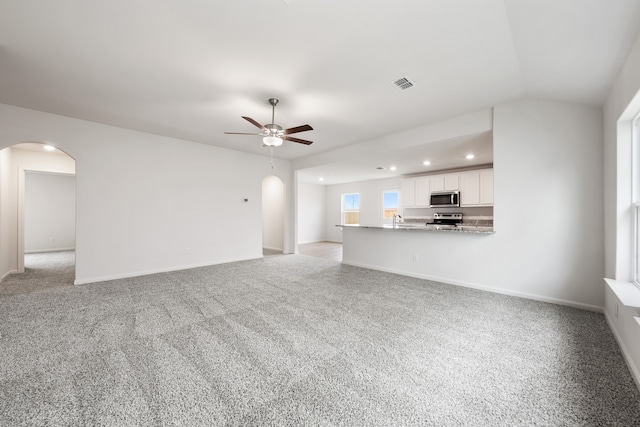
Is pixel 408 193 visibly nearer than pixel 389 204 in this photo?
Yes

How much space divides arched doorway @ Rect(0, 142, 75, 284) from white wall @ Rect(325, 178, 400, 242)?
7697mm

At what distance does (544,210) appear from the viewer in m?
3.29

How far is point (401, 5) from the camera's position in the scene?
1.86m

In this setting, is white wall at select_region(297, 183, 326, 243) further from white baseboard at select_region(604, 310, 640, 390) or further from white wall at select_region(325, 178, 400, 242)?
white baseboard at select_region(604, 310, 640, 390)

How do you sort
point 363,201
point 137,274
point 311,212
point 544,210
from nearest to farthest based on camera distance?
1. point 544,210
2. point 137,274
3. point 363,201
4. point 311,212

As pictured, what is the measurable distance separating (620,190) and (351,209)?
7.70 meters

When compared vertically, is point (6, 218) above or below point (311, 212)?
below

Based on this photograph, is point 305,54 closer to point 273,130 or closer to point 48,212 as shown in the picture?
point 273,130

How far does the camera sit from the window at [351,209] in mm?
9734

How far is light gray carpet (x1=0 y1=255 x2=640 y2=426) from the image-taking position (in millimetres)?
1460

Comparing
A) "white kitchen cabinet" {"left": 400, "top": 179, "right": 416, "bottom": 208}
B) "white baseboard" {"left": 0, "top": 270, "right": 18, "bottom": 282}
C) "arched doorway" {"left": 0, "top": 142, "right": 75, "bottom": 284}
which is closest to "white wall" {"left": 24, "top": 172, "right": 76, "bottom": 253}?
"arched doorway" {"left": 0, "top": 142, "right": 75, "bottom": 284}

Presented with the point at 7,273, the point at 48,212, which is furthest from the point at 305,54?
the point at 48,212

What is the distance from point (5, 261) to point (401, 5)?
24.1 ft

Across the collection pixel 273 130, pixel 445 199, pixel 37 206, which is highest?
pixel 273 130
